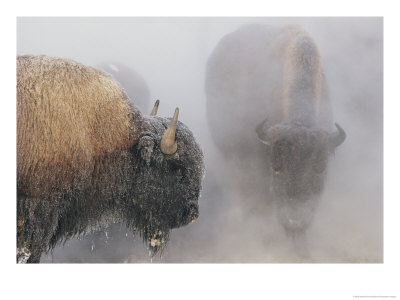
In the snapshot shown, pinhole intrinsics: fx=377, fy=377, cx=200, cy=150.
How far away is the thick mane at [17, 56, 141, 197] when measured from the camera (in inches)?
78.0

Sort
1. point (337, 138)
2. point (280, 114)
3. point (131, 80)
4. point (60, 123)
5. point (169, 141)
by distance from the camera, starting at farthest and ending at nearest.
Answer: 1. point (280, 114)
2. point (131, 80)
3. point (337, 138)
4. point (169, 141)
5. point (60, 123)

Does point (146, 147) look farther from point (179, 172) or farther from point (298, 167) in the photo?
point (298, 167)

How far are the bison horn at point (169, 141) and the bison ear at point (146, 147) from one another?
0.06 metres

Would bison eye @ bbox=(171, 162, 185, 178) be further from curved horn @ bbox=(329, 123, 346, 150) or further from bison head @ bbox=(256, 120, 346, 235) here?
curved horn @ bbox=(329, 123, 346, 150)

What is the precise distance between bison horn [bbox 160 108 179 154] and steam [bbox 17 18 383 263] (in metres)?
0.65

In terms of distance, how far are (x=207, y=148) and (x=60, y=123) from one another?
4.10 feet

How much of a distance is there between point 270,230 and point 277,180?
39cm

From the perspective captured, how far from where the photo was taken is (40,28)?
2572mm

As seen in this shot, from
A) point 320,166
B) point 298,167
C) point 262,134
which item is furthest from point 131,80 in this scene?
point 320,166

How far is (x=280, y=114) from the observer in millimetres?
3053
